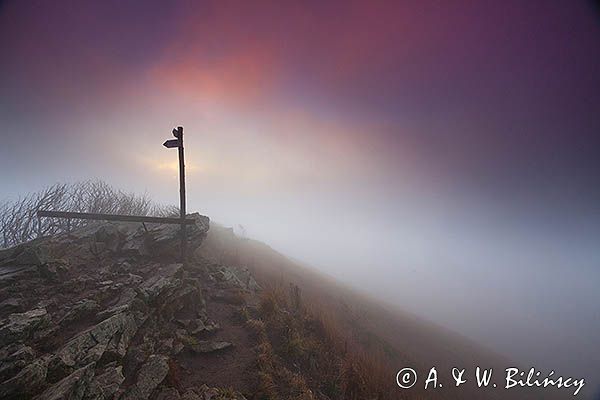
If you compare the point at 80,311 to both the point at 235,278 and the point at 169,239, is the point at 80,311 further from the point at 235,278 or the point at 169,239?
the point at 235,278

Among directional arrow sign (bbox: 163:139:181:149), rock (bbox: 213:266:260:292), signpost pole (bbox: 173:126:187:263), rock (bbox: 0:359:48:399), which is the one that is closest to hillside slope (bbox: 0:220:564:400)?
rock (bbox: 0:359:48:399)

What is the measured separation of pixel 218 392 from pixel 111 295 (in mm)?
5818

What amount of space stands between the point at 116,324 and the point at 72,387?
2.37 m

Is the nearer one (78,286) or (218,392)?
(218,392)

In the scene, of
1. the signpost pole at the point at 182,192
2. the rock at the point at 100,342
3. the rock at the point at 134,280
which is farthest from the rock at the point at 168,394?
the signpost pole at the point at 182,192

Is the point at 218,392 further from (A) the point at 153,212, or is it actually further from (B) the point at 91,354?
(A) the point at 153,212

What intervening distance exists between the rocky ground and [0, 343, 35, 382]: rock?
2cm

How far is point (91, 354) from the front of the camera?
6.05m

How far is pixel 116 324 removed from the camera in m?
7.14

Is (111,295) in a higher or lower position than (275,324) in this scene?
higher

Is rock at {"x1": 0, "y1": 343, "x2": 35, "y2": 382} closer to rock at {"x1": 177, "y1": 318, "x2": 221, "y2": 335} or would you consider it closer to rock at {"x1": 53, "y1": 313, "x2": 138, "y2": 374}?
rock at {"x1": 53, "y1": 313, "x2": 138, "y2": 374}

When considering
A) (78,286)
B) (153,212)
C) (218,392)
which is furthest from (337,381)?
(153,212)

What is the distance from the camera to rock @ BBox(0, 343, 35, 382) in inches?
203

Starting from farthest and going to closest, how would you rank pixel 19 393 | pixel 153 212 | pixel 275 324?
pixel 153 212
pixel 275 324
pixel 19 393
